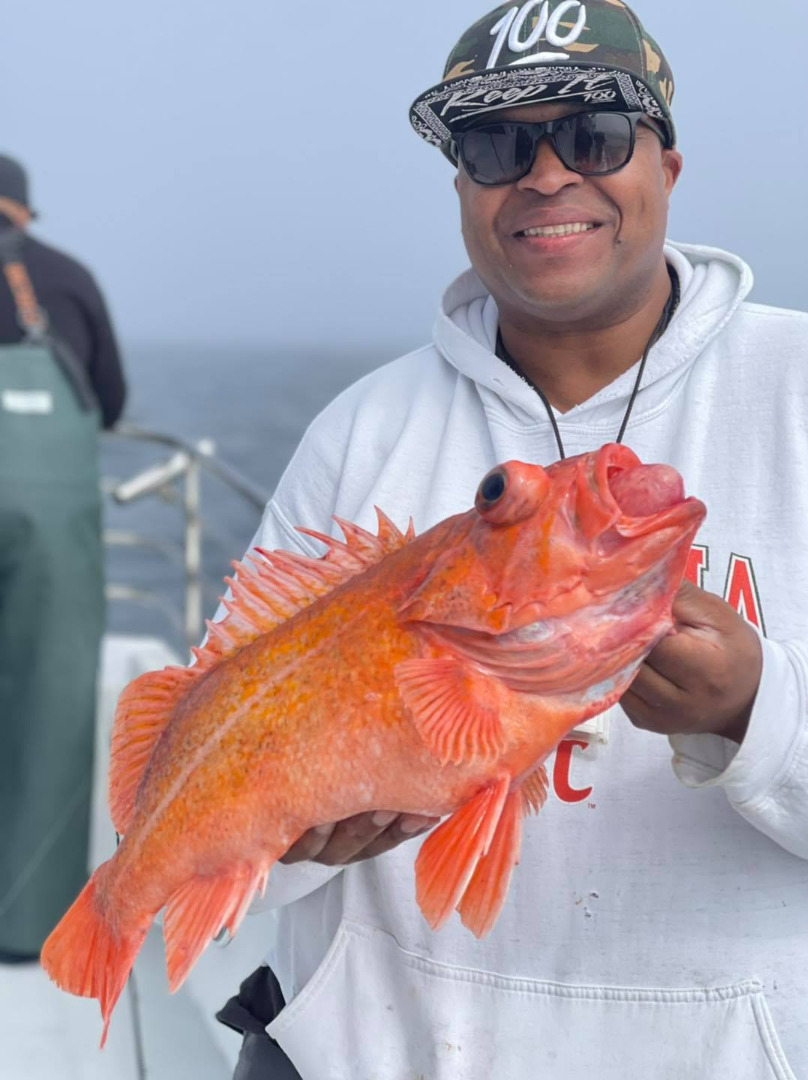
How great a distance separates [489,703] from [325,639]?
0.32 m

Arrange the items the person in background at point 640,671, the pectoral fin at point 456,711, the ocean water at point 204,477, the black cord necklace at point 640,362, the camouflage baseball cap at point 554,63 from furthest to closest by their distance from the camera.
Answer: the ocean water at point 204,477
the black cord necklace at point 640,362
the camouflage baseball cap at point 554,63
the person in background at point 640,671
the pectoral fin at point 456,711

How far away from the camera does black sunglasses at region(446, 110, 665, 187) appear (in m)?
2.13

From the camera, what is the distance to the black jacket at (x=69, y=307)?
4.41m

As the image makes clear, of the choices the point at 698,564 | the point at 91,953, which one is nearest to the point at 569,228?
the point at 698,564

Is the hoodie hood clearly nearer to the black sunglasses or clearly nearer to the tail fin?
the black sunglasses

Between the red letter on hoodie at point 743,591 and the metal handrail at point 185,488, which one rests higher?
the red letter on hoodie at point 743,591

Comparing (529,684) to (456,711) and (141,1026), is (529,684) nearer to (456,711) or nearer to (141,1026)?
(456,711)

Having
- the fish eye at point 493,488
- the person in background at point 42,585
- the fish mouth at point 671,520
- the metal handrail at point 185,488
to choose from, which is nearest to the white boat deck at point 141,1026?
the person in background at point 42,585

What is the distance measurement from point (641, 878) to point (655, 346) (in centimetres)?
94

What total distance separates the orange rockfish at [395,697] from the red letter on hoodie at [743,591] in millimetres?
439

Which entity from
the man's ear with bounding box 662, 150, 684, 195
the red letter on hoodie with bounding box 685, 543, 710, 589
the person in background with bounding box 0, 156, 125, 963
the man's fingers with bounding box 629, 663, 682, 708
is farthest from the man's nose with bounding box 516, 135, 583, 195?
the person in background with bounding box 0, 156, 125, 963

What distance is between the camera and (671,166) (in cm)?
233

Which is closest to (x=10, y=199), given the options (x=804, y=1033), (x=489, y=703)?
(x=489, y=703)

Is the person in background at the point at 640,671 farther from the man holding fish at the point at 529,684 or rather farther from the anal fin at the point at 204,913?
the anal fin at the point at 204,913
